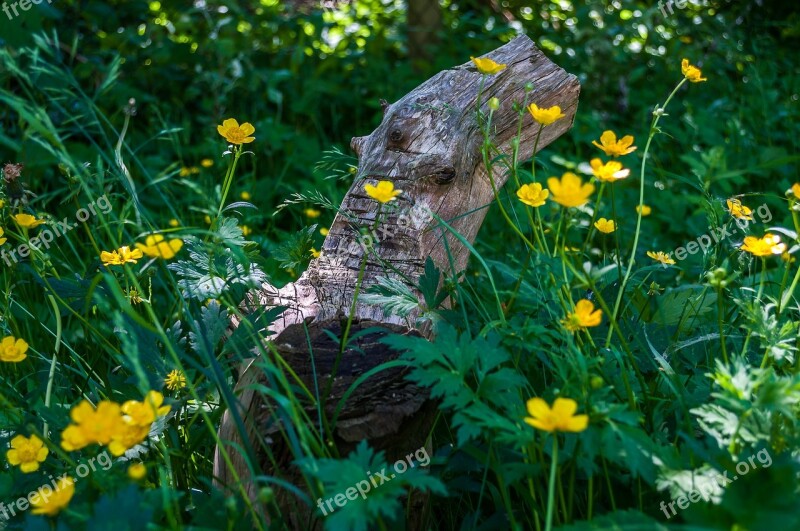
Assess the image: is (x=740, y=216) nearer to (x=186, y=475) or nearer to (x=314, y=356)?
(x=314, y=356)

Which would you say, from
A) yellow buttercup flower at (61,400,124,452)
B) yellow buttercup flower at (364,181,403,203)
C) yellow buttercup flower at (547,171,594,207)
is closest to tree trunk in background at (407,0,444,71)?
yellow buttercup flower at (364,181,403,203)

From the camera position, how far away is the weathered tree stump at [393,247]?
57.4 inches

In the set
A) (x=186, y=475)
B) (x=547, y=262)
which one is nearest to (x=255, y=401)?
(x=186, y=475)

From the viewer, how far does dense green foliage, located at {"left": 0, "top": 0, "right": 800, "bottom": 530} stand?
1258 mm

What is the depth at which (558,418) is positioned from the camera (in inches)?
43.1

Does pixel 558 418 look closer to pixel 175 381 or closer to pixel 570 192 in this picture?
pixel 570 192
